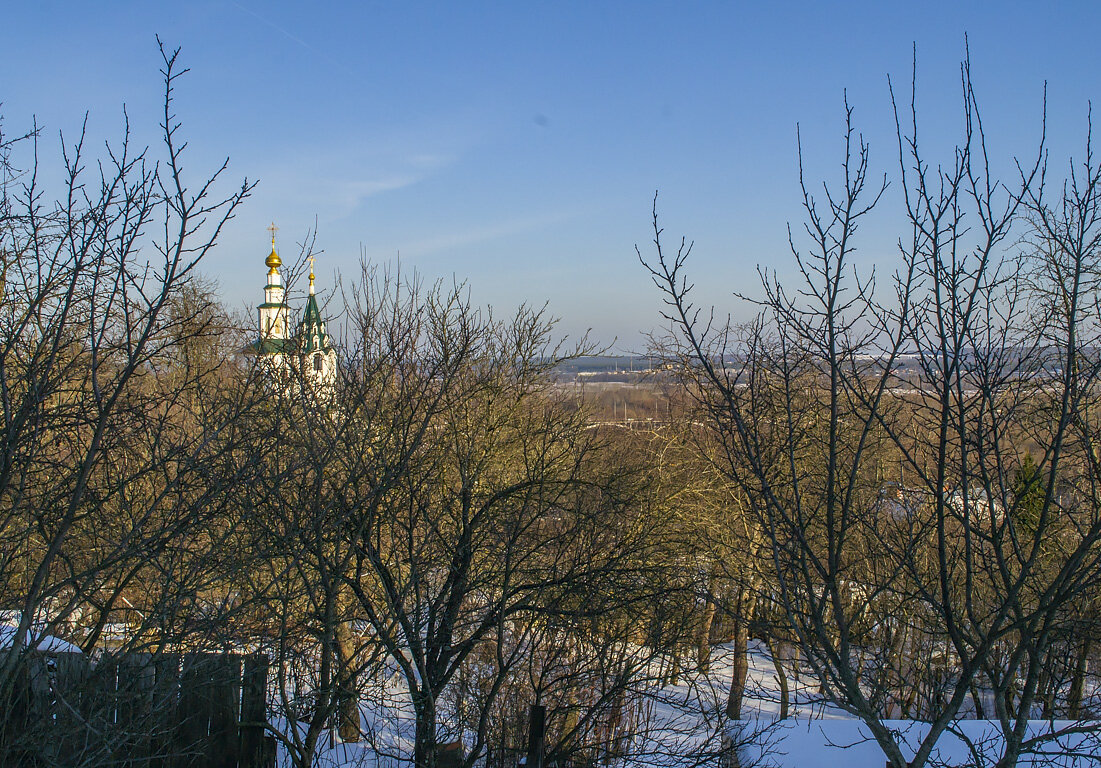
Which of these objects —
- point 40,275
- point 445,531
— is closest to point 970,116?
point 40,275

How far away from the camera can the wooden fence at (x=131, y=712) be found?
11.1 feet

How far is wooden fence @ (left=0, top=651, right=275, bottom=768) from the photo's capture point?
3398mm

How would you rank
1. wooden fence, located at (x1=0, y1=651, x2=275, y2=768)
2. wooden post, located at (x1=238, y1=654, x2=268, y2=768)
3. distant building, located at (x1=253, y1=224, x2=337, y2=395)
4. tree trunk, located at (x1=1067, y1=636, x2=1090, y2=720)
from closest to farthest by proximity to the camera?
wooden fence, located at (x1=0, y1=651, x2=275, y2=768)
tree trunk, located at (x1=1067, y1=636, x2=1090, y2=720)
wooden post, located at (x1=238, y1=654, x2=268, y2=768)
distant building, located at (x1=253, y1=224, x2=337, y2=395)

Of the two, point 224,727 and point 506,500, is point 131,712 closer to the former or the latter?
point 224,727

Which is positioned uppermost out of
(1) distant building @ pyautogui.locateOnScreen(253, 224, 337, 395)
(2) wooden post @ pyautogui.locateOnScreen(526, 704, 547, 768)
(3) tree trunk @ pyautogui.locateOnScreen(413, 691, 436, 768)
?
(1) distant building @ pyautogui.locateOnScreen(253, 224, 337, 395)

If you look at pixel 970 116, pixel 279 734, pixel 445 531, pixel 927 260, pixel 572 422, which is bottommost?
pixel 279 734

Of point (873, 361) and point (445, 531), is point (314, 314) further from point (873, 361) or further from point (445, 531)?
point (873, 361)

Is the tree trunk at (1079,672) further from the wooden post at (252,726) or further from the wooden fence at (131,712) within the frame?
the wooden post at (252,726)

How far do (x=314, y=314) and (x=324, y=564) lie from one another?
268 cm

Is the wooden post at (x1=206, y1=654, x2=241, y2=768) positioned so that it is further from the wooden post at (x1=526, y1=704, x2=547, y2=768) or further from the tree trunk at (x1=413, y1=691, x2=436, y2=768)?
the wooden post at (x1=526, y1=704, x2=547, y2=768)

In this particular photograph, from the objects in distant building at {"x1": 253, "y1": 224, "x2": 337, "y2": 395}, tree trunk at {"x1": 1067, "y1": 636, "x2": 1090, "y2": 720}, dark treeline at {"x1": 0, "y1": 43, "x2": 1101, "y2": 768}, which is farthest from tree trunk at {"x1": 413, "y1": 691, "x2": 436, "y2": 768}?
tree trunk at {"x1": 1067, "y1": 636, "x2": 1090, "y2": 720}

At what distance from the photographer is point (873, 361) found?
3.95 metres

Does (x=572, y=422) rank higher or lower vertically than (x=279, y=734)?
higher

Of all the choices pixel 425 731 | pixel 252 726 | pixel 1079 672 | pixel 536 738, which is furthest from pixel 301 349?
pixel 1079 672
